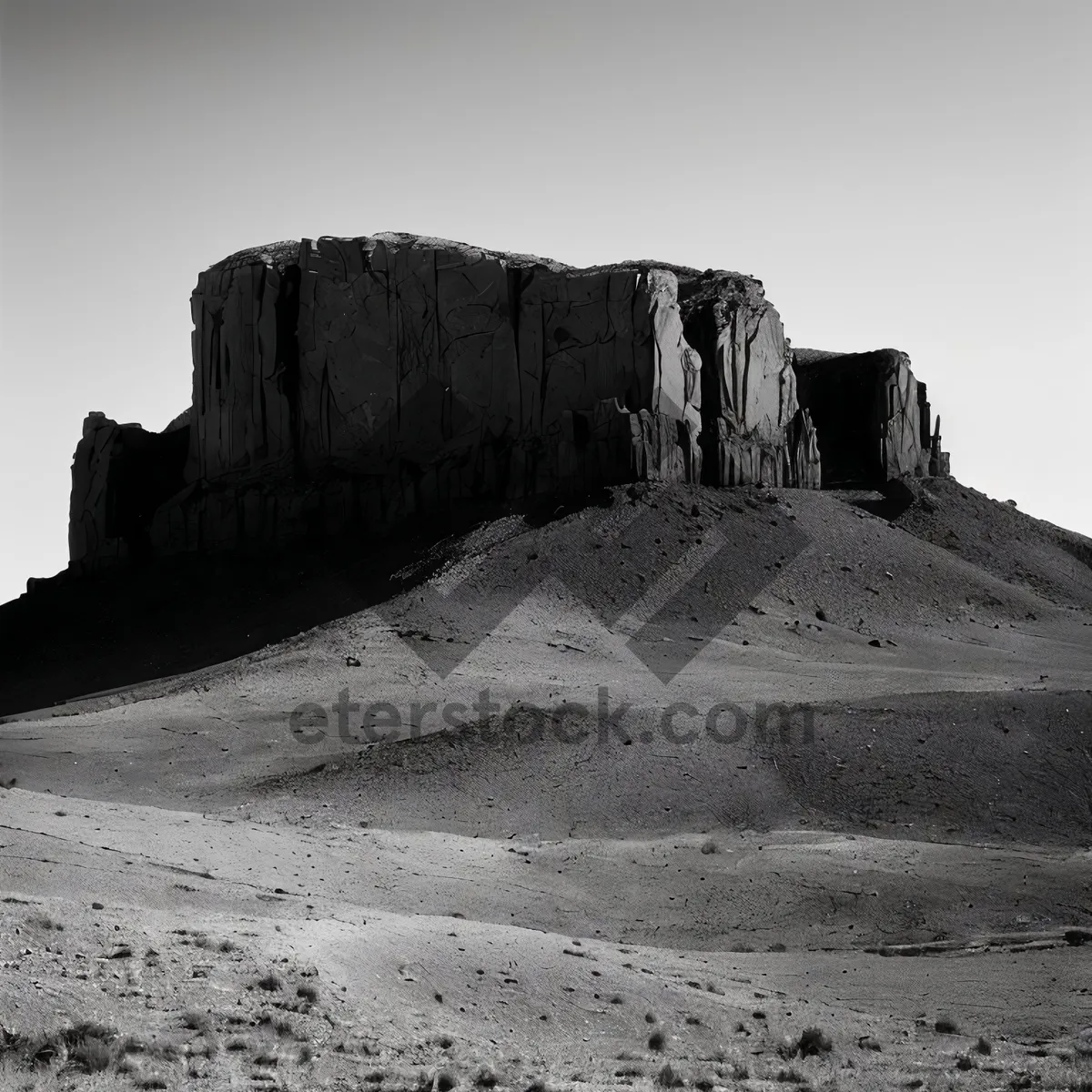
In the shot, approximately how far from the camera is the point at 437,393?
66.6m

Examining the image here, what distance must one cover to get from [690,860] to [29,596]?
1592 inches

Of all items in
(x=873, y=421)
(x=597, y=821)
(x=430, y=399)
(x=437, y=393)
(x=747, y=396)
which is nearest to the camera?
(x=597, y=821)

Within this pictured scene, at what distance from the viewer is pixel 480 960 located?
2491 cm

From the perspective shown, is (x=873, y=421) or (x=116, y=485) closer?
(x=116, y=485)

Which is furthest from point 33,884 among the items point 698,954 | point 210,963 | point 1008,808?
point 1008,808

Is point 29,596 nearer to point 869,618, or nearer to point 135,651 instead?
point 135,651

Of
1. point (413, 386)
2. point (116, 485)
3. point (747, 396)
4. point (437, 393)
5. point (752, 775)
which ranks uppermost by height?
point (413, 386)

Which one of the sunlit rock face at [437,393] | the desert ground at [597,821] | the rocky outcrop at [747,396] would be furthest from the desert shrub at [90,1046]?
the rocky outcrop at [747,396]

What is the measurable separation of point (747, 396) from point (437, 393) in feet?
41.0

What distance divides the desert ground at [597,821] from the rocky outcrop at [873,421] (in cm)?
411

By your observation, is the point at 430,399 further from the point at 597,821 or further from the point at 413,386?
the point at 597,821

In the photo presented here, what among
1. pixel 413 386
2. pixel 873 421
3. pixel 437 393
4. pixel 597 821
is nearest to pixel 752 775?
pixel 597 821

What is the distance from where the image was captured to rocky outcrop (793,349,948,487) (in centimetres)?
7425

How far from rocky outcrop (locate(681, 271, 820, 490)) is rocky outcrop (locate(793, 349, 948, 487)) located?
5.55 m
